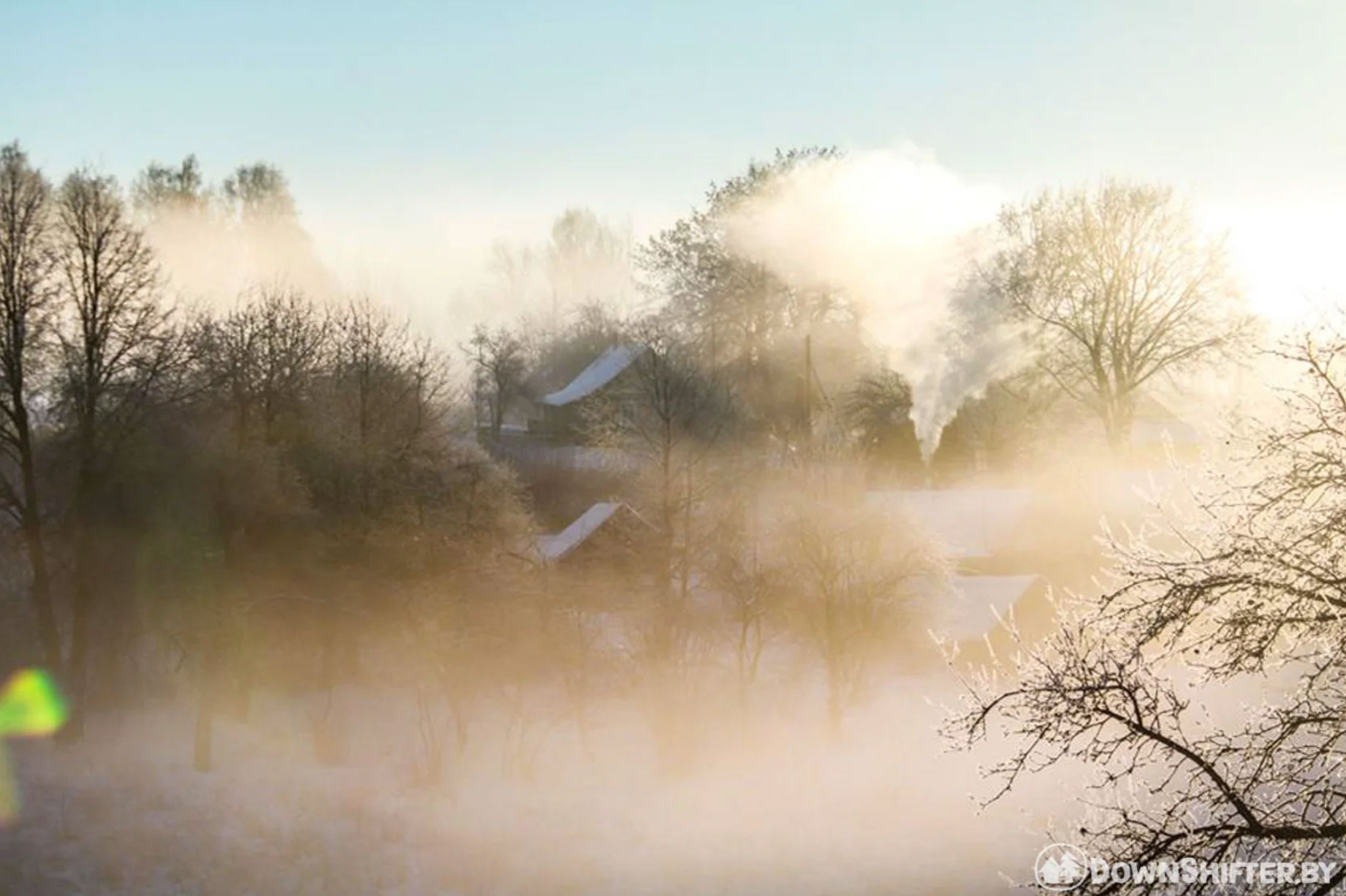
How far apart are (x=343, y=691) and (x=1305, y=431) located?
854 inches

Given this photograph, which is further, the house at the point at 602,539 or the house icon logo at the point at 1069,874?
the house at the point at 602,539

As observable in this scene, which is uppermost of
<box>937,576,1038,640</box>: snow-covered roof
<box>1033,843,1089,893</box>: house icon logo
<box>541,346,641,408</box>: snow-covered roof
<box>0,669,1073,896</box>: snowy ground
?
<box>541,346,641,408</box>: snow-covered roof

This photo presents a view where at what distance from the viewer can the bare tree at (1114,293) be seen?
3478 centimetres

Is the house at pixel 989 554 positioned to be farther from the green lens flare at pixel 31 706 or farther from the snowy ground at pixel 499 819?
the green lens flare at pixel 31 706

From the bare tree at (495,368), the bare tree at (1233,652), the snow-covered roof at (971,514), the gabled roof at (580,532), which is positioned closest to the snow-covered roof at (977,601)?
the snow-covered roof at (971,514)

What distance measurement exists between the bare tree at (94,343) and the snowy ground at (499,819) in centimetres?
229

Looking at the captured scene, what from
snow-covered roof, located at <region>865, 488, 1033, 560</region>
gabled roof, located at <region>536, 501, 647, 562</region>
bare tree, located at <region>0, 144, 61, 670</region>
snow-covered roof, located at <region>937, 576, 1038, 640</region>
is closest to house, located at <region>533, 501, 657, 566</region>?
gabled roof, located at <region>536, 501, 647, 562</region>

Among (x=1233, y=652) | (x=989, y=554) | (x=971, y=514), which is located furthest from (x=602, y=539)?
(x=1233, y=652)

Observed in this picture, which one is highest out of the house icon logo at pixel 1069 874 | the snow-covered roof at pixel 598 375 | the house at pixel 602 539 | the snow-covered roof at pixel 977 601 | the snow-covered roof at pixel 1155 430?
the snow-covered roof at pixel 598 375

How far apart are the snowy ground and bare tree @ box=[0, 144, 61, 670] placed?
3.09 metres

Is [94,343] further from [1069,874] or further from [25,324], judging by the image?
[1069,874]

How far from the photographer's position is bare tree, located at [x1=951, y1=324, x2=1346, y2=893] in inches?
200

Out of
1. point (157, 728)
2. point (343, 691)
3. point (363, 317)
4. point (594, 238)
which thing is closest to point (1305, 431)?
point (157, 728)

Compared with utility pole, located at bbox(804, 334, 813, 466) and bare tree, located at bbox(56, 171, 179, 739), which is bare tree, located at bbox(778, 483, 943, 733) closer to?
utility pole, located at bbox(804, 334, 813, 466)
